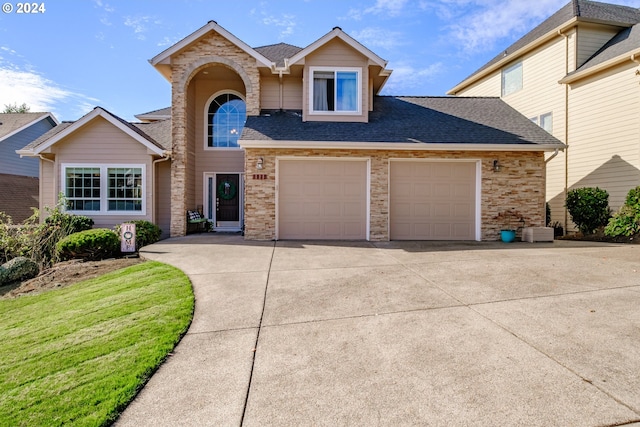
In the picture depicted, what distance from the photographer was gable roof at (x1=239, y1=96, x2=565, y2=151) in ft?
34.1

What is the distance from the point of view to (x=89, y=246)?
8.73 metres

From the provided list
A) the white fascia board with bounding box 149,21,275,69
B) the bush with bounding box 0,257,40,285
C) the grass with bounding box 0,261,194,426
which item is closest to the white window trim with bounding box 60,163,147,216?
the bush with bounding box 0,257,40,285

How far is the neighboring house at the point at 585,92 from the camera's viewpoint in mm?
11539

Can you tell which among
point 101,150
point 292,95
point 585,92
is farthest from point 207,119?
point 585,92

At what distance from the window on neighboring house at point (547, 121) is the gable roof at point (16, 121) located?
27657mm

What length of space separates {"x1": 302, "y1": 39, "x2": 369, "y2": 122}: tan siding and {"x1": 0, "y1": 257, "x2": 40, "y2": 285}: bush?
874 cm

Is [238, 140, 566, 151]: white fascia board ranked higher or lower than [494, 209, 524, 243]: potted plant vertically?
higher

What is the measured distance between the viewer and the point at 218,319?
175 inches

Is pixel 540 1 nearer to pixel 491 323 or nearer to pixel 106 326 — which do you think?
pixel 491 323

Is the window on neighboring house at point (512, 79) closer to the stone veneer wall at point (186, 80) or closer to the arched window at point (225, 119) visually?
the stone veneer wall at point (186, 80)

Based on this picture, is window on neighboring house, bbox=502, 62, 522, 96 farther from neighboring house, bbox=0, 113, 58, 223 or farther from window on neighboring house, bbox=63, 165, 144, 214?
neighboring house, bbox=0, 113, 58, 223

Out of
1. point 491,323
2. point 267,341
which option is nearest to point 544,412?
point 491,323

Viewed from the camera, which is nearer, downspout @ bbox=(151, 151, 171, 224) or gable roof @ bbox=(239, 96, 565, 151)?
gable roof @ bbox=(239, 96, 565, 151)

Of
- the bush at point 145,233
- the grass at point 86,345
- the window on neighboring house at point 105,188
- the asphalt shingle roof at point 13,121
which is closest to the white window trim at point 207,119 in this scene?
the window on neighboring house at point 105,188
